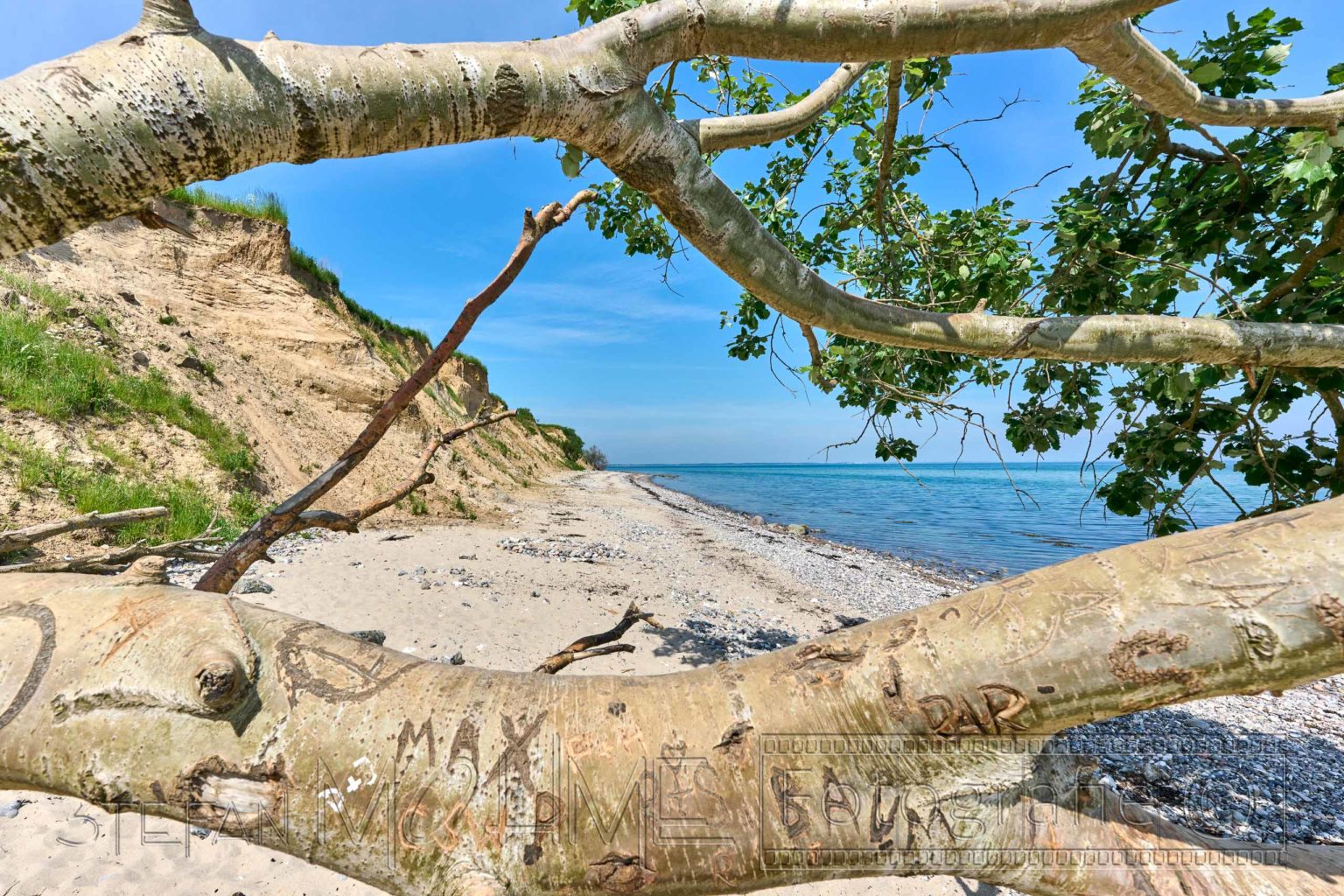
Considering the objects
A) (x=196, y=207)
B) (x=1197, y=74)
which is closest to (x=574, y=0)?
(x=1197, y=74)

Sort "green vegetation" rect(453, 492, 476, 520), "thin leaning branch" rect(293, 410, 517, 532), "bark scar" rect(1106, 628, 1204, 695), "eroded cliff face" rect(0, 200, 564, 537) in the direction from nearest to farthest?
1. "bark scar" rect(1106, 628, 1204, 695)
2. "thin leaning branch" rect(293, 410, 517, 532)
3. "eroded cliff face" rect(0, 200, 564, 537)
4. "green vegetation" rect(453, 492, 476, 520)

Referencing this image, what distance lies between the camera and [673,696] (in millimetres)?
1027

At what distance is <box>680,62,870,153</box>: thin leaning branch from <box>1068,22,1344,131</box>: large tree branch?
0.86 m

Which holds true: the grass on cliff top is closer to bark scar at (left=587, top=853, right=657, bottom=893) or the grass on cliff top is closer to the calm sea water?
bark scar at (left=587, top=853, right=657, bottom=893)

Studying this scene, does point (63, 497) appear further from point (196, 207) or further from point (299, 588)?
point (196, 207)

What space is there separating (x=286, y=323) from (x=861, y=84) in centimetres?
1431

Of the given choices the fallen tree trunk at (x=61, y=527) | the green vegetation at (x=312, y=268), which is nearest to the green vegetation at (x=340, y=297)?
the green vegetation at (x=312, y=268)

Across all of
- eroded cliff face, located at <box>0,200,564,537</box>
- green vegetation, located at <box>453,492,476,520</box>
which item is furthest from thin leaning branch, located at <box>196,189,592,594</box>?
green vegetation, located at <box>453,492,476,520</box>

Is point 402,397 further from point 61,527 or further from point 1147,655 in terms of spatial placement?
point 1147,655

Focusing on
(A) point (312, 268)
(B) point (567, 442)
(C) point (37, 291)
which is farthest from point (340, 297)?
(B) point (567, 442)

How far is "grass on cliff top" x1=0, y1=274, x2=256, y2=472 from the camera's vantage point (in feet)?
22.0

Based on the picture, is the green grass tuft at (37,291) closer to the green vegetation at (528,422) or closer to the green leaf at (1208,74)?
the green leaf at (1208,74)

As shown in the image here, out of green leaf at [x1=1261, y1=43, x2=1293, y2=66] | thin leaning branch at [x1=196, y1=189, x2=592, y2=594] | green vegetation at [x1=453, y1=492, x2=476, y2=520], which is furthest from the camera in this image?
green vegetation at [x1=453, y1=492, x2=476, y2=520]

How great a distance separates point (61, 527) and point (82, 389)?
761 centimetres
